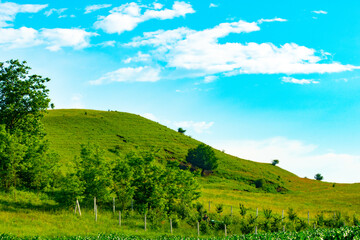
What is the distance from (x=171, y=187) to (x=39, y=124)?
23651 millimetres

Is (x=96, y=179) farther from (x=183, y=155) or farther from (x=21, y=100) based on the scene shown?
(x=183, y=155)

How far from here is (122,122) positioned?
11769 cm

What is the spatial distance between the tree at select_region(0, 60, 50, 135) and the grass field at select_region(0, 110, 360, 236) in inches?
479

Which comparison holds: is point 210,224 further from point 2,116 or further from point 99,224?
point 2,116

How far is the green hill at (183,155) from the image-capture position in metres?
78.8

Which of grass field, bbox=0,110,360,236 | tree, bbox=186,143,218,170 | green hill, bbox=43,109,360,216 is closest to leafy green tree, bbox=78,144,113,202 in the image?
grass field, bbox=0,110,360,236

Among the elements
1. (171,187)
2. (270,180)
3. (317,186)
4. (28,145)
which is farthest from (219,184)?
(28,145)

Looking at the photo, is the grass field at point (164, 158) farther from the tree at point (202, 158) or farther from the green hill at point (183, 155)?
the tree at point (202, 158)

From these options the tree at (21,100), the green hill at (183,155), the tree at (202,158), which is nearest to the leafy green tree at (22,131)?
the tree at (21,100)

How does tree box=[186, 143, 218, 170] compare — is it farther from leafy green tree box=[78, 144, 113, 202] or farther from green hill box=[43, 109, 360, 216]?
leafy green tree box=[78, 144, 113, 202]

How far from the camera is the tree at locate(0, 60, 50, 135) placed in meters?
47.9

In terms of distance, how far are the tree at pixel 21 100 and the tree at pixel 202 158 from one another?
2132 inches

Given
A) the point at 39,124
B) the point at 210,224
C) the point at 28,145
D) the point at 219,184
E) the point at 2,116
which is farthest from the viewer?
the point at 219,184

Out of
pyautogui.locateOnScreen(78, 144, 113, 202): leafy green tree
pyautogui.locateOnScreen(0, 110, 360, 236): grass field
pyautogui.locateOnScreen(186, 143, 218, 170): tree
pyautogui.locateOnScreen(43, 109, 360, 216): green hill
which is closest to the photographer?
pyautogui.locateOnScreen(0, 110, 360, 236): grass field
